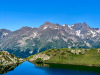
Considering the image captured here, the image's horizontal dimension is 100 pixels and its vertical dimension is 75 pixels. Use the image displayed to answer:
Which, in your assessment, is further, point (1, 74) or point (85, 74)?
point (85, 74)

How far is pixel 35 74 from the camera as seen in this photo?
179500 mm

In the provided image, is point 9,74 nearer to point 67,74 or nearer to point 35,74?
point 35,74

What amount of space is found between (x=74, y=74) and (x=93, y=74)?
28.3m

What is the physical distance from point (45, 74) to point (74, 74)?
41683mm

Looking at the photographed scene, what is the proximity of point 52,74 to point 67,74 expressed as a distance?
2157 cm

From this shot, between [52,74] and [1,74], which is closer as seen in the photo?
[1,74]

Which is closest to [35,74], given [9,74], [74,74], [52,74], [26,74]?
[26,74]

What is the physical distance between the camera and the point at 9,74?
571 feet

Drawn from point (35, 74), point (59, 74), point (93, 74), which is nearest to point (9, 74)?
point (35, 74)

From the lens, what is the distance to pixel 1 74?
554 feet

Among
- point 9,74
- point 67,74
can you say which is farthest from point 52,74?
point 9,74

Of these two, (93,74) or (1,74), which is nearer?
(1,74)

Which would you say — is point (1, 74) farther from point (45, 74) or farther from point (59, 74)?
point (59, 74)

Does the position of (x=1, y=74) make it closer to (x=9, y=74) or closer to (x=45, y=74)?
(x=9, y=74)
